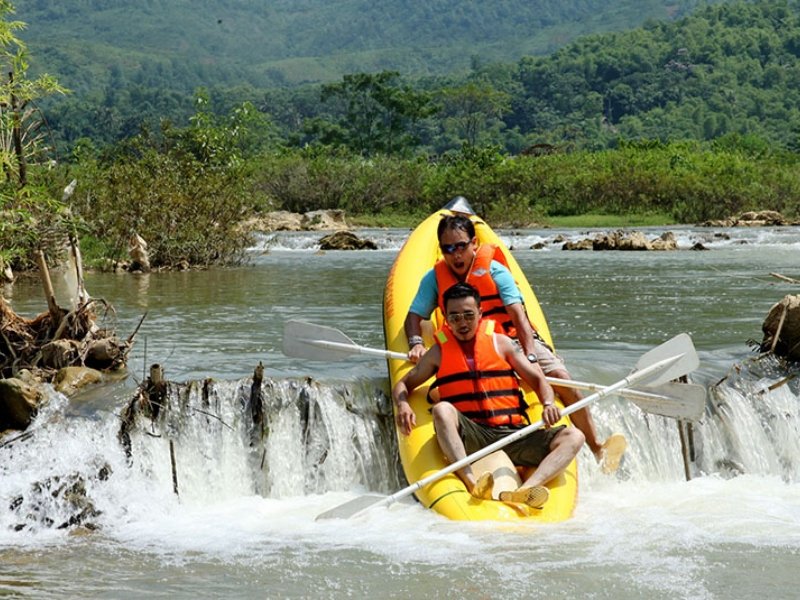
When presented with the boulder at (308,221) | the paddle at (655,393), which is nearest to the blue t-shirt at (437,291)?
the paddle at (655,393)

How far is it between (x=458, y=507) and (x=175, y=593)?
4.82ft

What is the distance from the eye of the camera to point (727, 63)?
88125 millimetres

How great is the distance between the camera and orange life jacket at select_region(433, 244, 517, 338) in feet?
20.6

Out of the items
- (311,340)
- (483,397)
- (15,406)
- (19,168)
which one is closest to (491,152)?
(19,168)

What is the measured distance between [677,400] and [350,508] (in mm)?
1865

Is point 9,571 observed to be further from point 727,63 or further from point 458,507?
point 727,63

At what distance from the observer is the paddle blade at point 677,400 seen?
6168 millimetres

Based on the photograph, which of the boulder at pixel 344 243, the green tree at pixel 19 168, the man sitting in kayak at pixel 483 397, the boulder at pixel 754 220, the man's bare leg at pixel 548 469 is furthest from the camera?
the boulder at pixel 754 220

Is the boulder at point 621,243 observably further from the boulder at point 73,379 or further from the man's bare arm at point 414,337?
the boulder at point 73,379

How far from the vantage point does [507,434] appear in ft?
18.9

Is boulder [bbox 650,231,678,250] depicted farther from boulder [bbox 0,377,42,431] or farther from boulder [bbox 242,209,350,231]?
boulder [bbox 0,377,42,431]

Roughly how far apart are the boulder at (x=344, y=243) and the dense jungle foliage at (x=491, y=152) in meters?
2.07

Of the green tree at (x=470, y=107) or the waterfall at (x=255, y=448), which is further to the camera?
the green tree at (x=470, y=107)

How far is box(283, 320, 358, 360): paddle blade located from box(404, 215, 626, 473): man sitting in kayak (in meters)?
0.51
